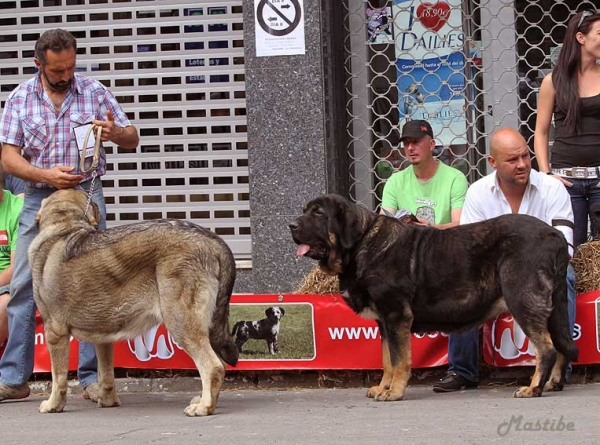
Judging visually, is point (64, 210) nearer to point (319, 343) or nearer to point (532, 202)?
point (319, 343)

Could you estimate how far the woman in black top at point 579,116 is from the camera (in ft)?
26.6

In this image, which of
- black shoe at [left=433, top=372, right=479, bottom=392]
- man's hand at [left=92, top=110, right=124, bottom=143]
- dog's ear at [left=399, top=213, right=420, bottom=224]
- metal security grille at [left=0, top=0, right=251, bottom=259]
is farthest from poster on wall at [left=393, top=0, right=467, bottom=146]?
man's hand at [left=92, top=110, right=124, bottom=143]

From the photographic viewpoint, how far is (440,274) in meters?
7.38

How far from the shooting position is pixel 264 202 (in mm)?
10312

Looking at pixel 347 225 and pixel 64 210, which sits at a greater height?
pixel 64 210

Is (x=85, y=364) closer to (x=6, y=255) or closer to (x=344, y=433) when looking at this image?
(x=6, y=255)

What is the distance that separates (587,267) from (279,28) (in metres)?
3.62

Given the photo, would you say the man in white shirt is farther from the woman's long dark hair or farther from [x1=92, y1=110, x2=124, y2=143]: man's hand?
[x1=92, y1=110, x2=124, y2=143]: man's hand

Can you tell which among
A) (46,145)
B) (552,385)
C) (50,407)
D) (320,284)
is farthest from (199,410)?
(552,385)

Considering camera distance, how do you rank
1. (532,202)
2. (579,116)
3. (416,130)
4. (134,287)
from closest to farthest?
(134,287) < (532,202) < (579,116) < (416,130)

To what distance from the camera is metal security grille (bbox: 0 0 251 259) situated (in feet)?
35.1

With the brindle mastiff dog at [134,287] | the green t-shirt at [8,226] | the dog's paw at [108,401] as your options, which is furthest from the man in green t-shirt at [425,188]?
the green t-shirt at [8,226]

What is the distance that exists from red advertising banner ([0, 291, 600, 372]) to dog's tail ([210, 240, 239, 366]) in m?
1.04

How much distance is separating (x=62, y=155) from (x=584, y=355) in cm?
360
